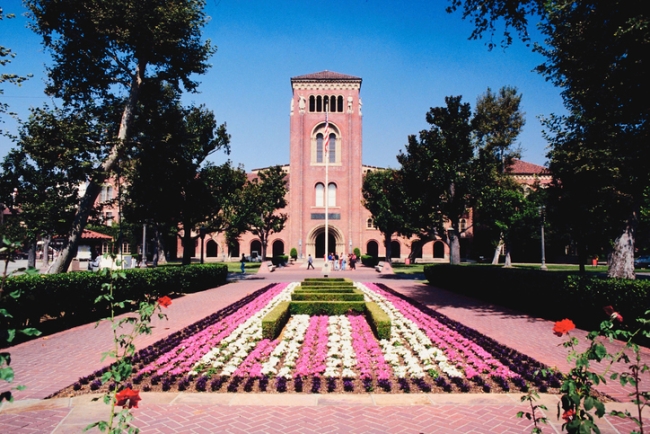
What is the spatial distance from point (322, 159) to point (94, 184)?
33.1 metres

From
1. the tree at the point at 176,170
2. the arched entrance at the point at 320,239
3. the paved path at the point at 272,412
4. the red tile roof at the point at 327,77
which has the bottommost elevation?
the paved path at the point at 272,412

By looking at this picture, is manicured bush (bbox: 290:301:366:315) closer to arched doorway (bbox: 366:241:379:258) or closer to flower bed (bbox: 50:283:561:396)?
flower bed (bbox: 50:283:561:396)

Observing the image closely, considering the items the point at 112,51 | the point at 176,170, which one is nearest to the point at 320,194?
the point at 176,170

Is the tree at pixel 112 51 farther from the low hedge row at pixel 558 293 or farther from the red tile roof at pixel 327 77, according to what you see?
the red tile roof at pixel 327 77

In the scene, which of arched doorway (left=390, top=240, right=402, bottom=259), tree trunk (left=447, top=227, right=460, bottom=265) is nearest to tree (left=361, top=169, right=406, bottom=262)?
tree trunk (left=447, top=227, right=460, bottom=265)

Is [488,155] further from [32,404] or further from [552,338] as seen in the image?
[32,404]

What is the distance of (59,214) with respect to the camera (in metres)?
18.2

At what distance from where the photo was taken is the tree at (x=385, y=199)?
3631 centimetres

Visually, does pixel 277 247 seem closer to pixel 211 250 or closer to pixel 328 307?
pixel 211 250

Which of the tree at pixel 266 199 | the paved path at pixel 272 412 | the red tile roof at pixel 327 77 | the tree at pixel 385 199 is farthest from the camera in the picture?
the red tile roof at pixel 327 77

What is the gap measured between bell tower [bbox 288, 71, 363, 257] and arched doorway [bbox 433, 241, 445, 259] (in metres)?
11.9

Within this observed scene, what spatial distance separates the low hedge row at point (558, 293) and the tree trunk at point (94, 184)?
15.1m

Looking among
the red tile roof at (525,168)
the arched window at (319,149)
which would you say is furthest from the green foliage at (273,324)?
the red tile roof at (525,168)

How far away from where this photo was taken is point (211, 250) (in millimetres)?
55125
